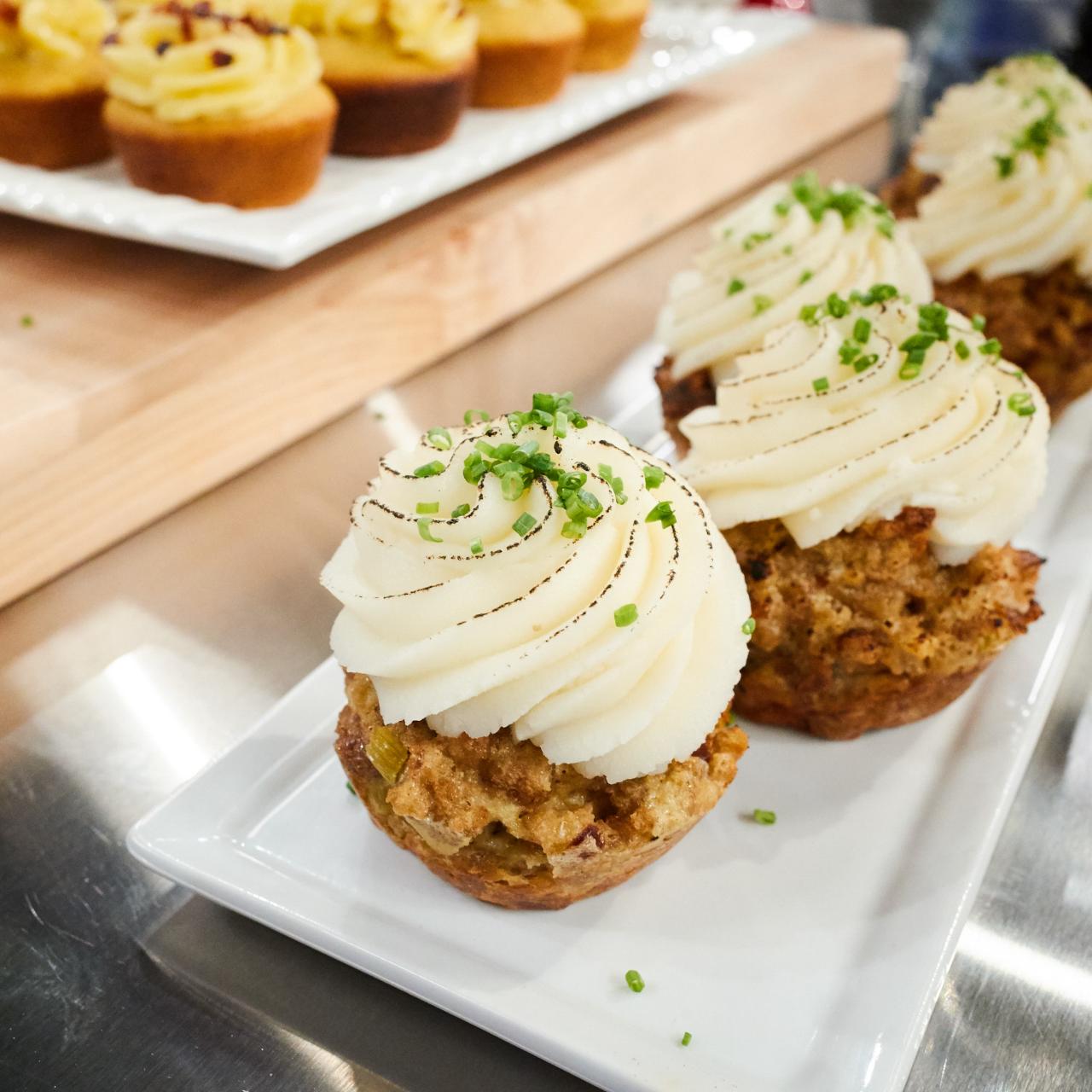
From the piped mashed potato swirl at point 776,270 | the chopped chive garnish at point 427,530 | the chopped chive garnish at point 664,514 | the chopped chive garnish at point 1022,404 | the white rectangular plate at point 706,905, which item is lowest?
the white rectangular plate at point 706,905

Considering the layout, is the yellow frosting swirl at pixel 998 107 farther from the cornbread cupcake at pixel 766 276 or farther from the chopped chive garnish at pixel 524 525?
the chopped chive garnish at pixel 524 525

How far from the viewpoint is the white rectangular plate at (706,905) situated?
1.49m

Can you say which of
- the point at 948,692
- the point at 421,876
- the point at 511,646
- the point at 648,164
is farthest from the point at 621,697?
the point at 648,164

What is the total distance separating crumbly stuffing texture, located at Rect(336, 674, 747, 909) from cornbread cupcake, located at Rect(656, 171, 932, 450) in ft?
3.68

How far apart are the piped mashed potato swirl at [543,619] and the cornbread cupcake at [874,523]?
0.35 m

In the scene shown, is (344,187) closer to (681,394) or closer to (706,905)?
(681,394)

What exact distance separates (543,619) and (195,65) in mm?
1861

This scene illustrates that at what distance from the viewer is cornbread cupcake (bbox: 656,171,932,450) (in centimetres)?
247

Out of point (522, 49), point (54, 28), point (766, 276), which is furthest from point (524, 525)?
point (522, 49)

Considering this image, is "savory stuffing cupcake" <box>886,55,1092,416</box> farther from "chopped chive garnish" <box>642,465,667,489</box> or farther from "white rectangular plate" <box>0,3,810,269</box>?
"chopped chive garnish" <box>642,465,667,489</box>

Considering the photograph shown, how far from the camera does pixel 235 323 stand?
8.26 ft

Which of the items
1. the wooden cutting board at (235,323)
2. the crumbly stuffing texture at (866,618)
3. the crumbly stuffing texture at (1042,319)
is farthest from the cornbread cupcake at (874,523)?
the wooden cutting board at (235,323)

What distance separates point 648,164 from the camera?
3.66 m

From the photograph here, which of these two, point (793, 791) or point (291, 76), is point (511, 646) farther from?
point (291, 76)
